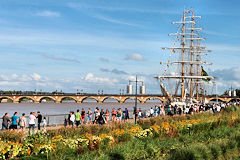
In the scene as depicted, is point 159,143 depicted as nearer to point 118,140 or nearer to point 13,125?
point 118,140

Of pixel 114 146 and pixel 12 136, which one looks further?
pixel 12 136

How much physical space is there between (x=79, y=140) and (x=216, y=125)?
1209 cm

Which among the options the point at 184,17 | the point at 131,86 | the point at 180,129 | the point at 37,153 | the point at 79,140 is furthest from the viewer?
the point at 184,17

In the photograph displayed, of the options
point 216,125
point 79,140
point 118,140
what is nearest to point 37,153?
point 79,140

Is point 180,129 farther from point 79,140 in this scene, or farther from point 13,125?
point 13,125

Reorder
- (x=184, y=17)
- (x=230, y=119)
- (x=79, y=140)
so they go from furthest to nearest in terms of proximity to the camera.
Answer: (x=184, y=17)
(x=230, y=119)
(x=79, y=140)

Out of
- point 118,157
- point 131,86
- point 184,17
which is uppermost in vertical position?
point 184,17

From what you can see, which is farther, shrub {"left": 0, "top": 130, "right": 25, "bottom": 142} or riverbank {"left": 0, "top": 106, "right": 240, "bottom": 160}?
shrub {"left": 0, "top": 130, "right": 25, "bottom": 142}

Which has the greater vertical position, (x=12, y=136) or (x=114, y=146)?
(x=12, y=136)

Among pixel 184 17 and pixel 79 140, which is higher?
pixel 184 17

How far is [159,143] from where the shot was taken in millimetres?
15586

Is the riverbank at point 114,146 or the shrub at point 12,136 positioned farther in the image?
the shrub at point 12,136

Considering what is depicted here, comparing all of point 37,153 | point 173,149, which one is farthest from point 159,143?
point 37,153

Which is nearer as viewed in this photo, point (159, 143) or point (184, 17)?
point (159, 143)
